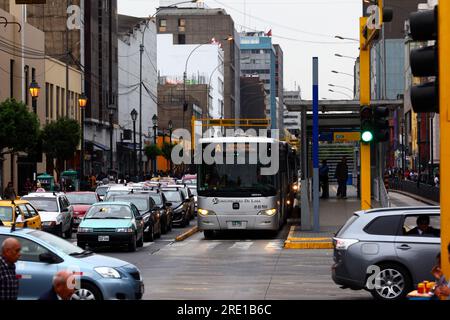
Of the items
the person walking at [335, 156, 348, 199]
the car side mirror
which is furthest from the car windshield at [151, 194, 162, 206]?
the car side mirror

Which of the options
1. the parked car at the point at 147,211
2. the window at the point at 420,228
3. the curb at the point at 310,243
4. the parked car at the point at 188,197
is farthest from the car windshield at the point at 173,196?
the window at the point at 420,228

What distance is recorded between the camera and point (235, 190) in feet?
111

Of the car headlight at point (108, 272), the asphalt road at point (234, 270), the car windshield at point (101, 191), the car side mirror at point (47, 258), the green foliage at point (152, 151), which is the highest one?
the green foliage at point (152, 151)

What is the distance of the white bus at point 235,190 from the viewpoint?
111 feet

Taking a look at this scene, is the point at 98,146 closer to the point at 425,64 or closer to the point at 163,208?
the point at 163,208

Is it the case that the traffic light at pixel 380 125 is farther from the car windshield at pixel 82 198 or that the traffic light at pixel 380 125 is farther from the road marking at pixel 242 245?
the car windshield at pixel 82 198

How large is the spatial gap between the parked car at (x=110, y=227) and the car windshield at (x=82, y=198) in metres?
11.0

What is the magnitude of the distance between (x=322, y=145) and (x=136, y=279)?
3741cm

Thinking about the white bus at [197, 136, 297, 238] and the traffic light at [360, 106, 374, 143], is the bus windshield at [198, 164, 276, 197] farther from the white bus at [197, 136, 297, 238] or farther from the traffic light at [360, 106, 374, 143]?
the traffic light at [360, 106, 374, 143]

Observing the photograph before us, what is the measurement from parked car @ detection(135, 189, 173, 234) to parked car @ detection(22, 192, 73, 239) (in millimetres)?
3199

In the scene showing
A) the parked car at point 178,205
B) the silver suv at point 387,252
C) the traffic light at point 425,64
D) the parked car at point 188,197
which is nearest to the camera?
the traffic light at point 425,64

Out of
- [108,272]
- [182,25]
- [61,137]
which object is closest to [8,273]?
[108,272]

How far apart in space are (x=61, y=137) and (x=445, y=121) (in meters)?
58.7

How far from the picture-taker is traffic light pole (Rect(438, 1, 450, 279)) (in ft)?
38.9
